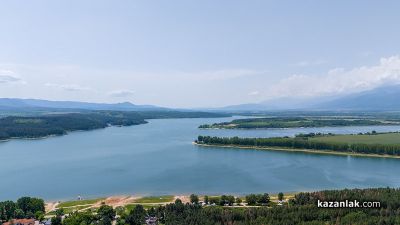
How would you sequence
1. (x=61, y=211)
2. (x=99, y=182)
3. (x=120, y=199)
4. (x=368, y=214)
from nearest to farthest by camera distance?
(x=368, y=214) < (x=61, y=211) < (x=120, y=199) < (x=99, y=182)

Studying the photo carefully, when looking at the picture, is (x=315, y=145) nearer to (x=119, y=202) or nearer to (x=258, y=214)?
(x=119, y=202)

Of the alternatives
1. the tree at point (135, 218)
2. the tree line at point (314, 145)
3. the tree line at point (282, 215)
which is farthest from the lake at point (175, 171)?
the tree at point (135, 218)

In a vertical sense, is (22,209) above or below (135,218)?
below

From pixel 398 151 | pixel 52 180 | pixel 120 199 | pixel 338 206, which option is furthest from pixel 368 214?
pixel 398 151

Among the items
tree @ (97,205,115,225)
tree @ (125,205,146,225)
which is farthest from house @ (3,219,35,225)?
tree @ (125,205,146,225)

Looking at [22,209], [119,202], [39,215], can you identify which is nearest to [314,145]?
[119,202]

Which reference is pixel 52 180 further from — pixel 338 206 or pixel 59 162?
pixel 338 206

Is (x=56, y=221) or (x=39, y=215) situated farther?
(x=39, y=215)
